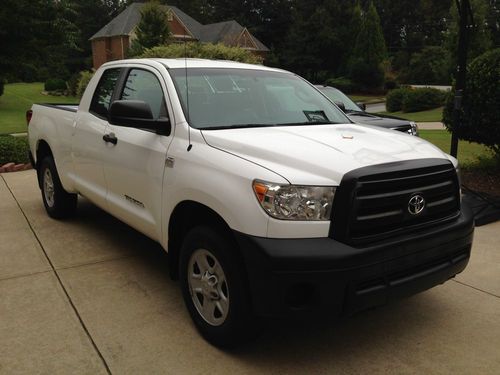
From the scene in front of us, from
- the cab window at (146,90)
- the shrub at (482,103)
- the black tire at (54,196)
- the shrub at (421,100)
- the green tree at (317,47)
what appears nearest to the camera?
the cab window at (146,90)

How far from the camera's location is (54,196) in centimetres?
614

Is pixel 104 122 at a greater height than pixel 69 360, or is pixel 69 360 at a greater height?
pixel 104 122

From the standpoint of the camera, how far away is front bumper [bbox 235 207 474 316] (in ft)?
9.05

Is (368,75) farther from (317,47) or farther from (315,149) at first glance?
(315,149)

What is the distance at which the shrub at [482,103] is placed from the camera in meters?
7.32

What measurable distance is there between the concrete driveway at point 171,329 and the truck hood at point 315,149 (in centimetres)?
86

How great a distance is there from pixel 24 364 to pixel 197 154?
1688 millimetres

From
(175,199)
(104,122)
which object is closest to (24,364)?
(175,199)

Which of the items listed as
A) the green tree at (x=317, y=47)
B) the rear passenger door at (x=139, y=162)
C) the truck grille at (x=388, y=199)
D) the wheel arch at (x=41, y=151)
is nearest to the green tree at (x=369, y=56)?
the green tree at (x=317, y=47)

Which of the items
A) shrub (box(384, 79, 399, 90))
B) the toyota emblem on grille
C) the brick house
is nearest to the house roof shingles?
the brick house

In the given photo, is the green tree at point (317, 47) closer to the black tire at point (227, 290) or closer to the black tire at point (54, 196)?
the black tire at point (54, 196)

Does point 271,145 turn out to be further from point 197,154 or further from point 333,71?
point 333,71

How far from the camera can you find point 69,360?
10.5 ft

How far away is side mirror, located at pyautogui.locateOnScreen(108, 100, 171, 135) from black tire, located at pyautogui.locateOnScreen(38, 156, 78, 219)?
8.27ft
